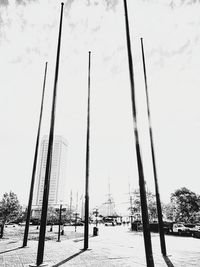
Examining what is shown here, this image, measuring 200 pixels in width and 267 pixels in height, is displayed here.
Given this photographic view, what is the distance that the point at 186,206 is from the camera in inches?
1953

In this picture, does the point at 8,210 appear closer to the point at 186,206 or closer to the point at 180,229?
the point at 180,229

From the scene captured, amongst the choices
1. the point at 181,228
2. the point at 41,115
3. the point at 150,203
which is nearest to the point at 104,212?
the point at 150,203

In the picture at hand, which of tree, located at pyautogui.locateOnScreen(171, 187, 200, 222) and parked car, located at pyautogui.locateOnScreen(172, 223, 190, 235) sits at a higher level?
tree, located at pyautogui.locateOnScreen(171, 187, 200, 222)

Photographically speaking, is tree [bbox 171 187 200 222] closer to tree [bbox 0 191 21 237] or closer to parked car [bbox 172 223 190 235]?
parked car [bbox 172 223 190 235]

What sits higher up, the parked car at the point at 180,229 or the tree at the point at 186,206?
the tree at the point at 186,206

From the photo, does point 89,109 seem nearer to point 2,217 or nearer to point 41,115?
point 41,115

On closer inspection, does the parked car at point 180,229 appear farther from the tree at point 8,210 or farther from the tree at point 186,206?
the tree at point 8,210

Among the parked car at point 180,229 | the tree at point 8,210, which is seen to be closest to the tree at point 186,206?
the parked car at point 180,229

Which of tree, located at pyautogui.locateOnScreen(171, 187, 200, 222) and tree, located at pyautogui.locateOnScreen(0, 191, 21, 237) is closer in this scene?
tree, located at pyautogui.locateOnScreen(0, 191, 21, 237)

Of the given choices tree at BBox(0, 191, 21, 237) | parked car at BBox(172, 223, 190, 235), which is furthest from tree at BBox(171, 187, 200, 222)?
tree at BBox(0, 191, 21, 237)

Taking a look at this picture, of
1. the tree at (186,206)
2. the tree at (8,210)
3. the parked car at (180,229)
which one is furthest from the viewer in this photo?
the tree at (186,206)

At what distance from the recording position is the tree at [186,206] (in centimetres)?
4875

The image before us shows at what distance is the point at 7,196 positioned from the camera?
28.1 m

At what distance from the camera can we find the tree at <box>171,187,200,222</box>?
48750 mm
